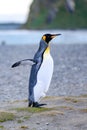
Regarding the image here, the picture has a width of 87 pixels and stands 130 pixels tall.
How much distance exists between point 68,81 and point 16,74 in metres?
2.09

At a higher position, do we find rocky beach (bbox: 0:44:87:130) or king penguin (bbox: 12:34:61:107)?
king penguin (bbox: 12:34:61:107)

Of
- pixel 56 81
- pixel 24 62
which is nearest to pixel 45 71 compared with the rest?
pixel 24 62

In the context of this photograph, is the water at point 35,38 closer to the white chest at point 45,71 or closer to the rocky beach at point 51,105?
the rocky beach at point 51,105

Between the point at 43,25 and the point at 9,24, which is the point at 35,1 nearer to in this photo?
the point at 43,25

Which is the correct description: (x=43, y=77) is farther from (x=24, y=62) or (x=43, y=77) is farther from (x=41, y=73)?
(x=24, y=62)

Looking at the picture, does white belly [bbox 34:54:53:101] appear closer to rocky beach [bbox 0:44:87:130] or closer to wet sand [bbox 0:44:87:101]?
rocky beach [bbox 0:44:87:130]

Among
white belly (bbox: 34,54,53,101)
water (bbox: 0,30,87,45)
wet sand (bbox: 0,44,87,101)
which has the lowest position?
water (bbox: 0,30,87,45)

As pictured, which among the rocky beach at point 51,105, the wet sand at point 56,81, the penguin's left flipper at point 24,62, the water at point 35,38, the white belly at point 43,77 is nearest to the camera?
the rocky beach at point 51,105

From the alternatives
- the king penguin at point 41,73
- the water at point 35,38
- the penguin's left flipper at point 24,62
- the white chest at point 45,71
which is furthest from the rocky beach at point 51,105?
the water at point 35,38

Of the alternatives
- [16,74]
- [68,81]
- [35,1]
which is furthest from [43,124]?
[35,1]

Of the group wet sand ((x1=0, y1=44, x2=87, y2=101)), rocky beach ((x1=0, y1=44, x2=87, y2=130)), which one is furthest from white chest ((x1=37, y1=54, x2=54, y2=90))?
wet sand ((x1=0, y1=44, x2=87, y2=101))

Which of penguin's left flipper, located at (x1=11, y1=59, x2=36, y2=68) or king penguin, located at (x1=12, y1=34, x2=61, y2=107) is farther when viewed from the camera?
king penguin, located at (x1=12, y1=34, x2=61, y2=107)

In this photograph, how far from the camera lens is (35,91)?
8.16 meters

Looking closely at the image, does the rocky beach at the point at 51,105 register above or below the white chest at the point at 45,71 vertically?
below
